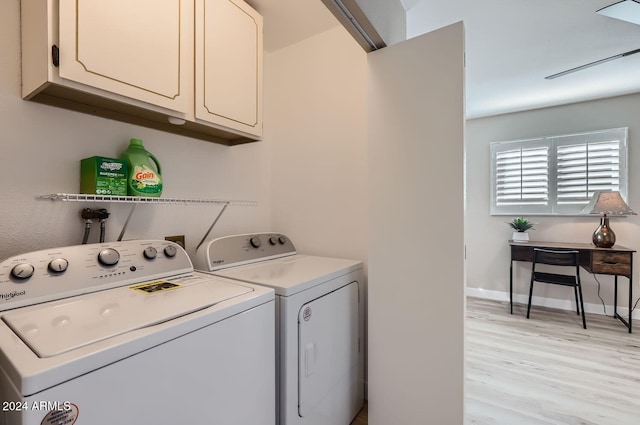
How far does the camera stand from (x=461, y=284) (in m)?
1.25

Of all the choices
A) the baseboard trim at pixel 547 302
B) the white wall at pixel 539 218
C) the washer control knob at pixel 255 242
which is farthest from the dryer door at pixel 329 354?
the white wall at pixel 539 218

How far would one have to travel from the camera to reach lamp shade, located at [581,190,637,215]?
2904 mm

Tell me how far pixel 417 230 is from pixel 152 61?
1355 millimetres

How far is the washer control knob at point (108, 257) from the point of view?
1.09 m

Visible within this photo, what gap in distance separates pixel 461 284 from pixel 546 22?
79.5 inches

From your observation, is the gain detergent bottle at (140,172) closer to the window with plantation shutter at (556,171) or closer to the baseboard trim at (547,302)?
the baseboard trim at (547,302)

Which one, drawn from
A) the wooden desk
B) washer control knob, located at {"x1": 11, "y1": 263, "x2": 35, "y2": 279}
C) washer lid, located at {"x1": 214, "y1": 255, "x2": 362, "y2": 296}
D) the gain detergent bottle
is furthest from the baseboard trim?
washer control knob, located at {"x1": 11, "y1": 263, "x2": 35, "y2": 279}

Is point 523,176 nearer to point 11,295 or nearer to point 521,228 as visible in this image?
point 521,228

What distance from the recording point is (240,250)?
5.29 feet

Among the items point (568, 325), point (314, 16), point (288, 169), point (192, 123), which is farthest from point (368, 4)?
point (568, 325)

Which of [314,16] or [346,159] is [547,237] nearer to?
[346,159]

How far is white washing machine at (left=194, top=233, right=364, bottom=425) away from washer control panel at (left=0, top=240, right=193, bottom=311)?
23cm

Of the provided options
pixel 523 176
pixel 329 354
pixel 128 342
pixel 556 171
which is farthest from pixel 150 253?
pixel 556 171

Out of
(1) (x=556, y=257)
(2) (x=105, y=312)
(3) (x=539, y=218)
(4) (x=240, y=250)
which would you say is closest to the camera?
(2) (x=105, y=312)
